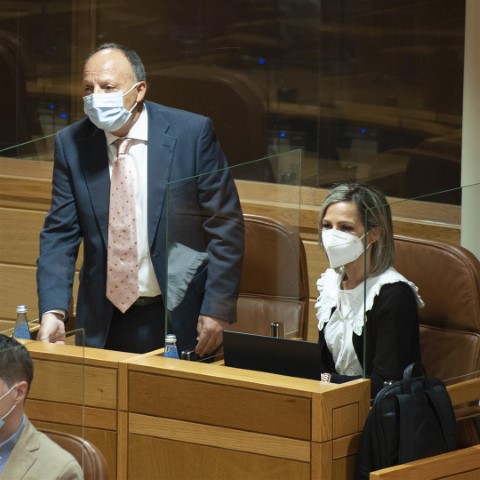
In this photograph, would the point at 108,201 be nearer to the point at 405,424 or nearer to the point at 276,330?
the point at 276,330

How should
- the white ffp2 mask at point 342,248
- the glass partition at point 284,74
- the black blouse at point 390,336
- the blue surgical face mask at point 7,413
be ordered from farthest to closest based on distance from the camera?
the glass partition at point 284,74 → the white ffp2 mask at point 342,248 → the black blouse at point 390,336 → the blue surgical face mask at point 7,413

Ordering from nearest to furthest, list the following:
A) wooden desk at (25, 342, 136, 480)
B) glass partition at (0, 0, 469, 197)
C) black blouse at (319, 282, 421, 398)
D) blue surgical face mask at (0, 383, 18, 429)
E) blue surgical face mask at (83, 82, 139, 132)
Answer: blue surgical face mask at (0, 383, 18, 429) < wooden desk at (25, 342, 136, 480) < black blouse at (319, 282, 421, 398) < blue surgical face mask at (83, 82, 139, 132) < glass partition at (0, 0, 469, 197)

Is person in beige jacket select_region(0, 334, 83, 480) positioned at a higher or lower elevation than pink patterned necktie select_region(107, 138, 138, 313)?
lower

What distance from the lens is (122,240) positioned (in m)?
4.01

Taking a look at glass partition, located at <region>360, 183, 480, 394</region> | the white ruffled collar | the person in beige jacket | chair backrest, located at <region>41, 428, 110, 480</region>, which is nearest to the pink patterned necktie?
the white ruffled collar

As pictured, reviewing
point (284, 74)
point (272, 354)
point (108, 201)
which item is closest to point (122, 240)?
point (108, 201)

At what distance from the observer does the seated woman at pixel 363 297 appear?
3.50m

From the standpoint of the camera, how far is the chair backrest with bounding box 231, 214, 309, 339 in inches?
153

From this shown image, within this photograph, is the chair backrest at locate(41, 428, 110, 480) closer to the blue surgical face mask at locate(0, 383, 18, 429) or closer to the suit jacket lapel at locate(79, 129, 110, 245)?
the blue surgical face mask at locate(0, 383, 18, 429)

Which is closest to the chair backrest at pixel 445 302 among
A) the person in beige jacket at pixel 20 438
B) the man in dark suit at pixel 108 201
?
the man in dark suit at pixel 108 201

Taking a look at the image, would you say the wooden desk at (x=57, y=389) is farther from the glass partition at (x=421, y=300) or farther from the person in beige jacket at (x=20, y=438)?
the glass partition at (x=421, y=300)

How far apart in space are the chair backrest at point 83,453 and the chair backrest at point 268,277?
113 centimetres

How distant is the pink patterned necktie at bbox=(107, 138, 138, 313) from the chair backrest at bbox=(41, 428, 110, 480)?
1207mm

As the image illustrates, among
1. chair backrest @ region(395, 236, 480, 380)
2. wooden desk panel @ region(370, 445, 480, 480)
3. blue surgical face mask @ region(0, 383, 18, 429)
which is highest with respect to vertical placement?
chair backrest @ region(395, 236, 480, 380)
